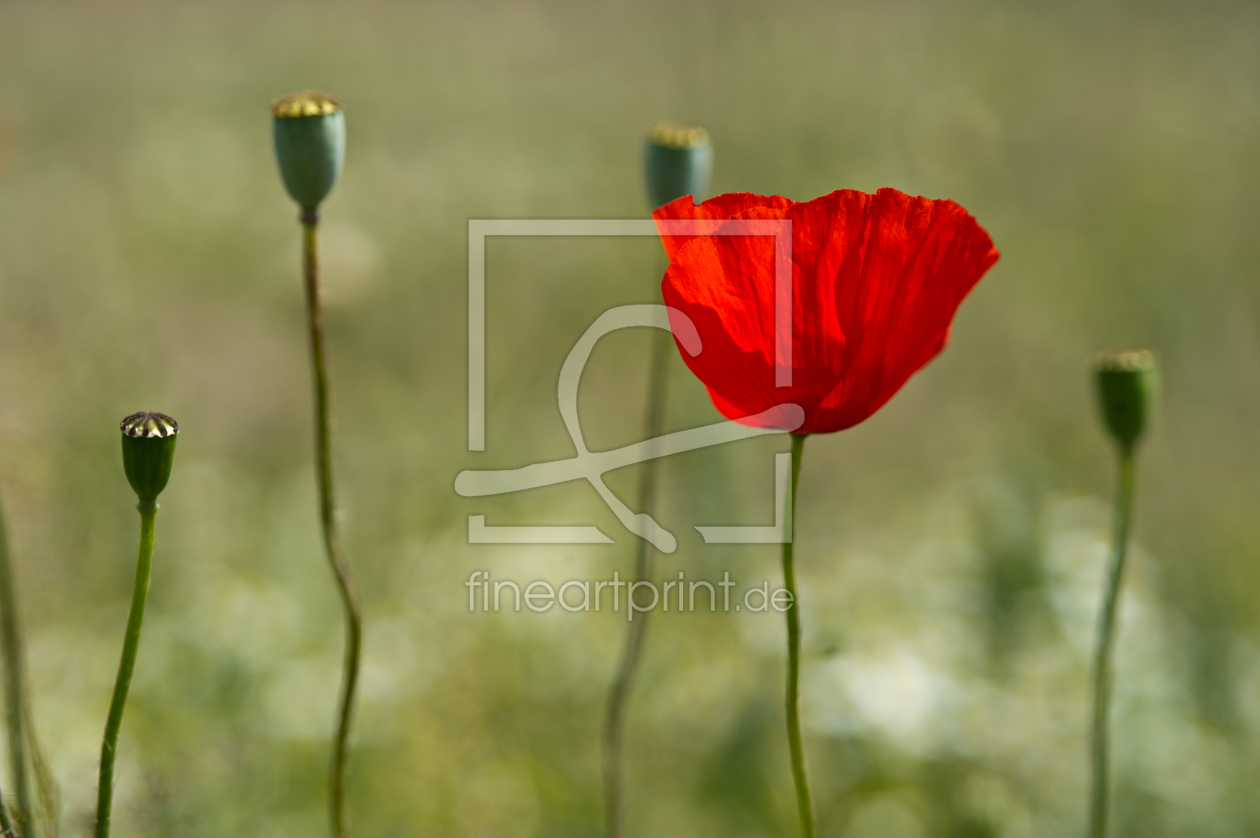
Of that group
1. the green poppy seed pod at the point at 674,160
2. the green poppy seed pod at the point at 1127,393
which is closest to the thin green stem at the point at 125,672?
the green poppy seed pod at the point at 674,160

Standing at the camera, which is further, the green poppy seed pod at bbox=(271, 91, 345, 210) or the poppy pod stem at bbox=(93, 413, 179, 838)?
the green poppy seed pod at bbox=(271, 91, 345, 210)

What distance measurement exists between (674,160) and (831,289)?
519 mm

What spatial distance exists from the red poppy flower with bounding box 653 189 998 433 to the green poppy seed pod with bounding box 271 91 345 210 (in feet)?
1.11

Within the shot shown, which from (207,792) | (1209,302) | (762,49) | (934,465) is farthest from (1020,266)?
(207,792)

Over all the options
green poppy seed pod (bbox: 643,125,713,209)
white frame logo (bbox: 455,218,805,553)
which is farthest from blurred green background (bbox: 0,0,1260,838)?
green poppy seed pod (bbox: 643,125,713,209)

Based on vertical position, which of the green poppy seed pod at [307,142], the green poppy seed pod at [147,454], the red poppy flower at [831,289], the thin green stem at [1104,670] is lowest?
the thin green stem at [1104,670]

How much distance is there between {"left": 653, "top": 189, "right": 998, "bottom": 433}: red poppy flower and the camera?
817 millimetres

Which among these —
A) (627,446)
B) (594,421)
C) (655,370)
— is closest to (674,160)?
(655,370)

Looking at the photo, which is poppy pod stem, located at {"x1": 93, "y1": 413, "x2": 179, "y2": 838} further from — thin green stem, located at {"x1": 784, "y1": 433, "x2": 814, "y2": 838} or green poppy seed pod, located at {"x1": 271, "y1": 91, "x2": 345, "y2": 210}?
thin green stem, located at {"x1": 784, "y1": 433, "x2": 814, "y2": 838}

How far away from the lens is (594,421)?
2865 millimetres

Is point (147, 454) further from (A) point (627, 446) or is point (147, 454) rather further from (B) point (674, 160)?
(A) point (627, 446)

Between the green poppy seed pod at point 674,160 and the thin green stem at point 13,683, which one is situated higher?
the green poppy seed pod at point 674,160

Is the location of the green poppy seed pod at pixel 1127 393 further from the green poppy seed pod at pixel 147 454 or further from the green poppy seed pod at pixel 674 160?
the green poppy seed pod at pixel 147 454

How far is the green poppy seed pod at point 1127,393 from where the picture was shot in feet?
4.07
